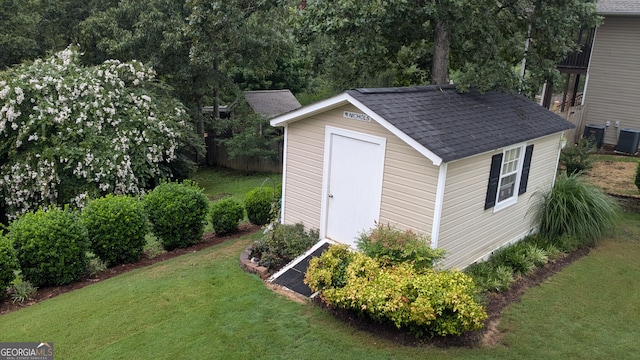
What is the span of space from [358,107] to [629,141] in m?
13.6

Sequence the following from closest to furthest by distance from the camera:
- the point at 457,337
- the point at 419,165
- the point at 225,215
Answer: the point at 457,337
the point at 419,165
the point at 225,215

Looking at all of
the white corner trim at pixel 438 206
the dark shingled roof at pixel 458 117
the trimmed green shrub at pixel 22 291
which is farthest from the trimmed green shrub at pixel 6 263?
the white corner trim at pixel 438 206

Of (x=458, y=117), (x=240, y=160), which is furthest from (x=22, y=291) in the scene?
(x=240, y=160)

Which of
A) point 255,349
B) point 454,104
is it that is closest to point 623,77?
point 454,104

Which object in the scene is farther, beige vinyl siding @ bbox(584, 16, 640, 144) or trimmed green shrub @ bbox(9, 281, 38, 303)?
beige vinyl siding @ bbox(584, 16, 640, 144)

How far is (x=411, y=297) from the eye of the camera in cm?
629

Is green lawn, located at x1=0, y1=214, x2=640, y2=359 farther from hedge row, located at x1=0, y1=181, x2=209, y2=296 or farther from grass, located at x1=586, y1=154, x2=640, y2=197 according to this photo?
grass, located at x1=586, y1=154, x2=640, y2=197

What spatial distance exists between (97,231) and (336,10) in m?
Result: 6.46

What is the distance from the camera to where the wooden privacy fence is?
66.1ft

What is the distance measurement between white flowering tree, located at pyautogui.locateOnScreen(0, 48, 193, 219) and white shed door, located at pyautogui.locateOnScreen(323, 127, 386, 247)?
685 cm

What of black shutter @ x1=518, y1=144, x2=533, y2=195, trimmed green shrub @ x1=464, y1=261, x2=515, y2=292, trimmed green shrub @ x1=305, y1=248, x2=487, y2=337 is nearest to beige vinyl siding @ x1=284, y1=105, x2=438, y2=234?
trimmed green shrub @ x1=305, y1=248, x2=487, y2=337

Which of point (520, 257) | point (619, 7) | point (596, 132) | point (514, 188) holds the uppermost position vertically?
point (619, 7)

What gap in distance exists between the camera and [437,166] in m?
7.34

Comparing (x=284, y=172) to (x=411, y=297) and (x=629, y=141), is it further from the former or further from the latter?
(x=629, y=141)
